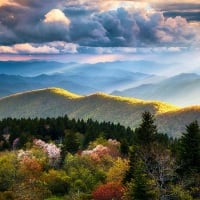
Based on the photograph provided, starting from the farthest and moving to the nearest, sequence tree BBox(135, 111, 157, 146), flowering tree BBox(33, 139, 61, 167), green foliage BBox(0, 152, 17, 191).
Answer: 1. flowering tree BBox(33, 139, 61, 167)
2. green foliage BBox(0, 152, 17, 191)
3. tree BBox(135, 111, 157, 146)

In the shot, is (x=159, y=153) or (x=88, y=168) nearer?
(x=159, y=153)

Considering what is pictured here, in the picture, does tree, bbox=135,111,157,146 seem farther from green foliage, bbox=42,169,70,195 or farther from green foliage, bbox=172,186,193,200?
green foliage, bbox=42,169,70,195

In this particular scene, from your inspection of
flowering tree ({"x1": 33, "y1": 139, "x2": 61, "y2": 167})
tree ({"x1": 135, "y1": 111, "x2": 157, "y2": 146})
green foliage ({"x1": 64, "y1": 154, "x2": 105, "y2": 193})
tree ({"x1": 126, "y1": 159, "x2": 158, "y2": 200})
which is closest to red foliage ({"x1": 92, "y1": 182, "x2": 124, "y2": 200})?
green foliage ({"x1": 64, "y1": 154, "x2": 105, "y2": 193})

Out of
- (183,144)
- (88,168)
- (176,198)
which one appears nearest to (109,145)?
(88,168)

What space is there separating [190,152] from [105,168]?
1461 inches

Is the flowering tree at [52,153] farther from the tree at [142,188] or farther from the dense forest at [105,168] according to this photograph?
the tree at [142,188]

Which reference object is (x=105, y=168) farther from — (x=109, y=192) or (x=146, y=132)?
(x=146, y=132)

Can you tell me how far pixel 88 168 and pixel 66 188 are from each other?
8.73 m

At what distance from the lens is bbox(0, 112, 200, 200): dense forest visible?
199 feet

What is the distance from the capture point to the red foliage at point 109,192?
7531 cm

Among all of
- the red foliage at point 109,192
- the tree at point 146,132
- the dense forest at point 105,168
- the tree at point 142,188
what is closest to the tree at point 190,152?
the dense forest at point 105,168

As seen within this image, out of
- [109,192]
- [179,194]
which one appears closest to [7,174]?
[109,192]

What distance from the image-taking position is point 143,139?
75062mm

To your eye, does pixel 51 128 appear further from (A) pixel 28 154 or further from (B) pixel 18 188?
(B) pixel 18 188
